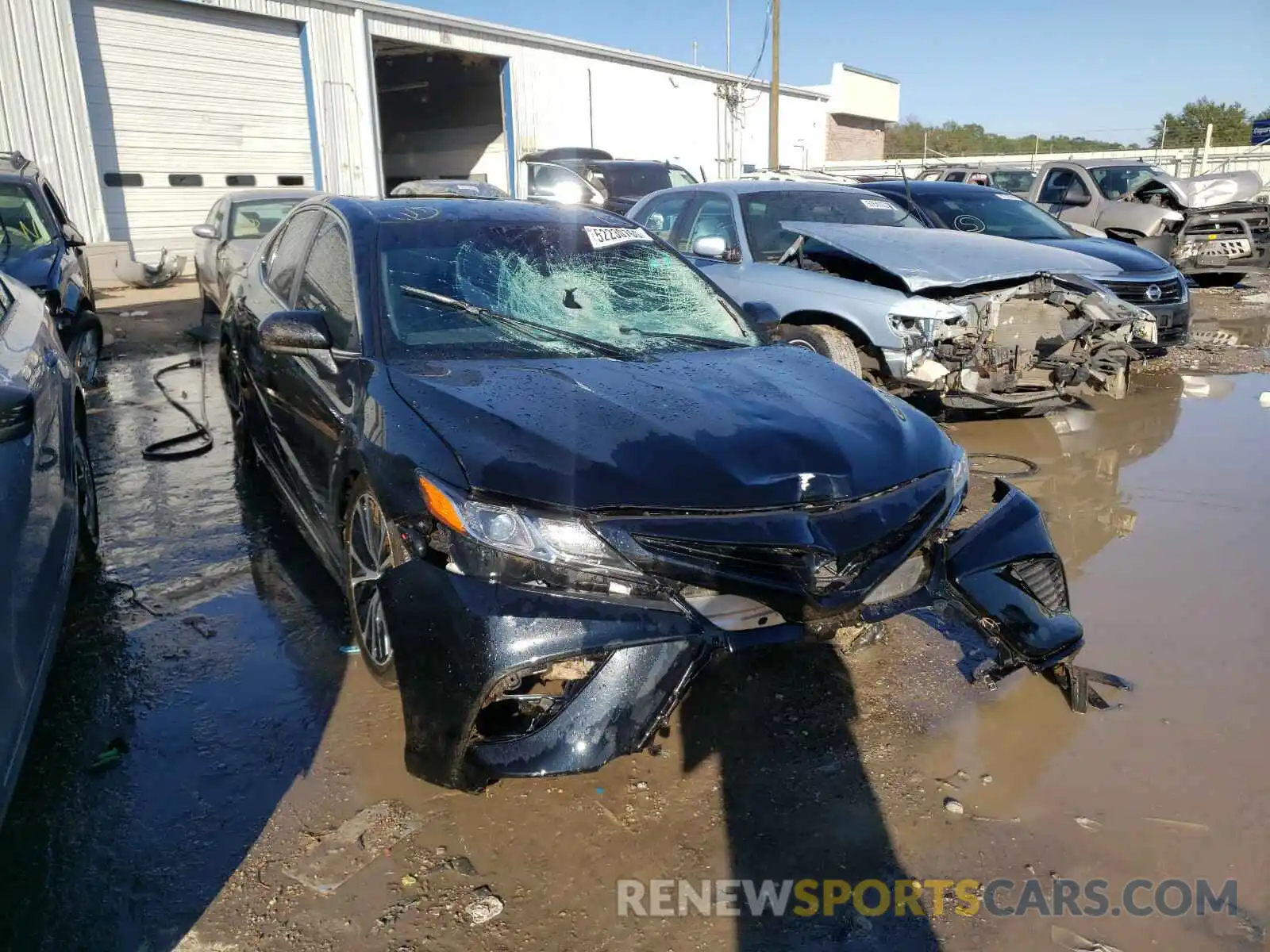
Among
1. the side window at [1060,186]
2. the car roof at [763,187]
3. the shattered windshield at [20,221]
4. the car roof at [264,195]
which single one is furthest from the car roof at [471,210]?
the side window at [1060,186]

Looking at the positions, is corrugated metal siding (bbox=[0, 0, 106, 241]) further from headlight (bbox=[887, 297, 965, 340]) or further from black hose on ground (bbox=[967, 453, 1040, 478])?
black hose on ground (bbox=[967, 453, 1040, 478])

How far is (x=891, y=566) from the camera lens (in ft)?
8.55

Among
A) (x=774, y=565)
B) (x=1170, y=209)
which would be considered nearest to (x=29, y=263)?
(x=774, y=565)

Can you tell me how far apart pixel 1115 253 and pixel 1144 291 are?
2.40ft

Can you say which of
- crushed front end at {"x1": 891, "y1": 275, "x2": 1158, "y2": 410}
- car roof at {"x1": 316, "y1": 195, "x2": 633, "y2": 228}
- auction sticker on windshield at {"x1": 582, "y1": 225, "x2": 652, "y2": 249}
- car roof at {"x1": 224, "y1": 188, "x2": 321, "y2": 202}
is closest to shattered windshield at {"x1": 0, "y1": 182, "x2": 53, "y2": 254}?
car roof at {"x1": 224, "y1": 188, "x2": 321, "y2": 202}

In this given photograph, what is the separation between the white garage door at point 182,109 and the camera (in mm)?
15125

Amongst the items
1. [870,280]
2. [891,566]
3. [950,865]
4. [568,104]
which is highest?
[568,104]

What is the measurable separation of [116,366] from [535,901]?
8.68 m

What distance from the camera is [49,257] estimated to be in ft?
23.8

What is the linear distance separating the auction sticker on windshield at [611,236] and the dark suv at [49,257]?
456 cm

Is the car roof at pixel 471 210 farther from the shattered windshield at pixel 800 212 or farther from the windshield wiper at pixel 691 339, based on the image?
the shattered windshield at pixel 800 212

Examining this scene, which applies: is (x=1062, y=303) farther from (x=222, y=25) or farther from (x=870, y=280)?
(x=222, y=25)

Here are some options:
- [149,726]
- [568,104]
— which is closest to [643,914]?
[149,726]

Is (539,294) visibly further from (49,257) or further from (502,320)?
(49,257)
